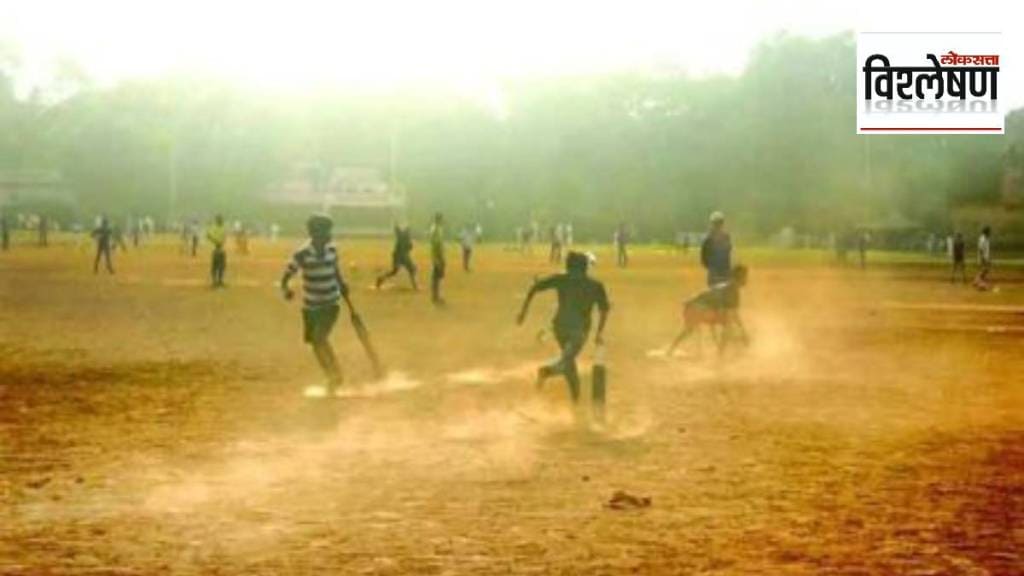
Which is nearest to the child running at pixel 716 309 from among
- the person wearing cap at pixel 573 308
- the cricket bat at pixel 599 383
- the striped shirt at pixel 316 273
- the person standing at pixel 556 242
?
the person wearing cap at pixel 573 308

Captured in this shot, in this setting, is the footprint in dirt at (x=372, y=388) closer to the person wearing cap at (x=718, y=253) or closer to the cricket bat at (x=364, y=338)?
the cricket bat at (x=364, y=338)

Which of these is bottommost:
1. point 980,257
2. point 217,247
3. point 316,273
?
point 980,257

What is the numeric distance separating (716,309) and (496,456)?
869cm

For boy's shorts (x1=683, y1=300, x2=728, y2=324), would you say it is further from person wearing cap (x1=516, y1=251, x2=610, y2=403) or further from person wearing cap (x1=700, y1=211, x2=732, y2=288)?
person wearing cap (x1=516, y1=251, x2=610, y2=403)

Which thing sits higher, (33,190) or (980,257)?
(33,190)

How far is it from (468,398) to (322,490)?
5169mm

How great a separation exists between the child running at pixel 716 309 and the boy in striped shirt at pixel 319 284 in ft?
18.8

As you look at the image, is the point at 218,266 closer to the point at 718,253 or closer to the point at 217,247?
the point at 217,247

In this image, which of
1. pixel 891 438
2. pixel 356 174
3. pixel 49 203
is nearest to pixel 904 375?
pixel 891 438

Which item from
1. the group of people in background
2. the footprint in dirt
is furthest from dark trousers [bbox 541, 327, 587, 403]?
the group of people in background

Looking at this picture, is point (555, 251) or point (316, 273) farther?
point (555, 251)

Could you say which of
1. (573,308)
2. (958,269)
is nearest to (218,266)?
(573,308)

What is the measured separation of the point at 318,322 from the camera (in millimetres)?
14820

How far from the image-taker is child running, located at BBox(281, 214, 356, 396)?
14812mm
